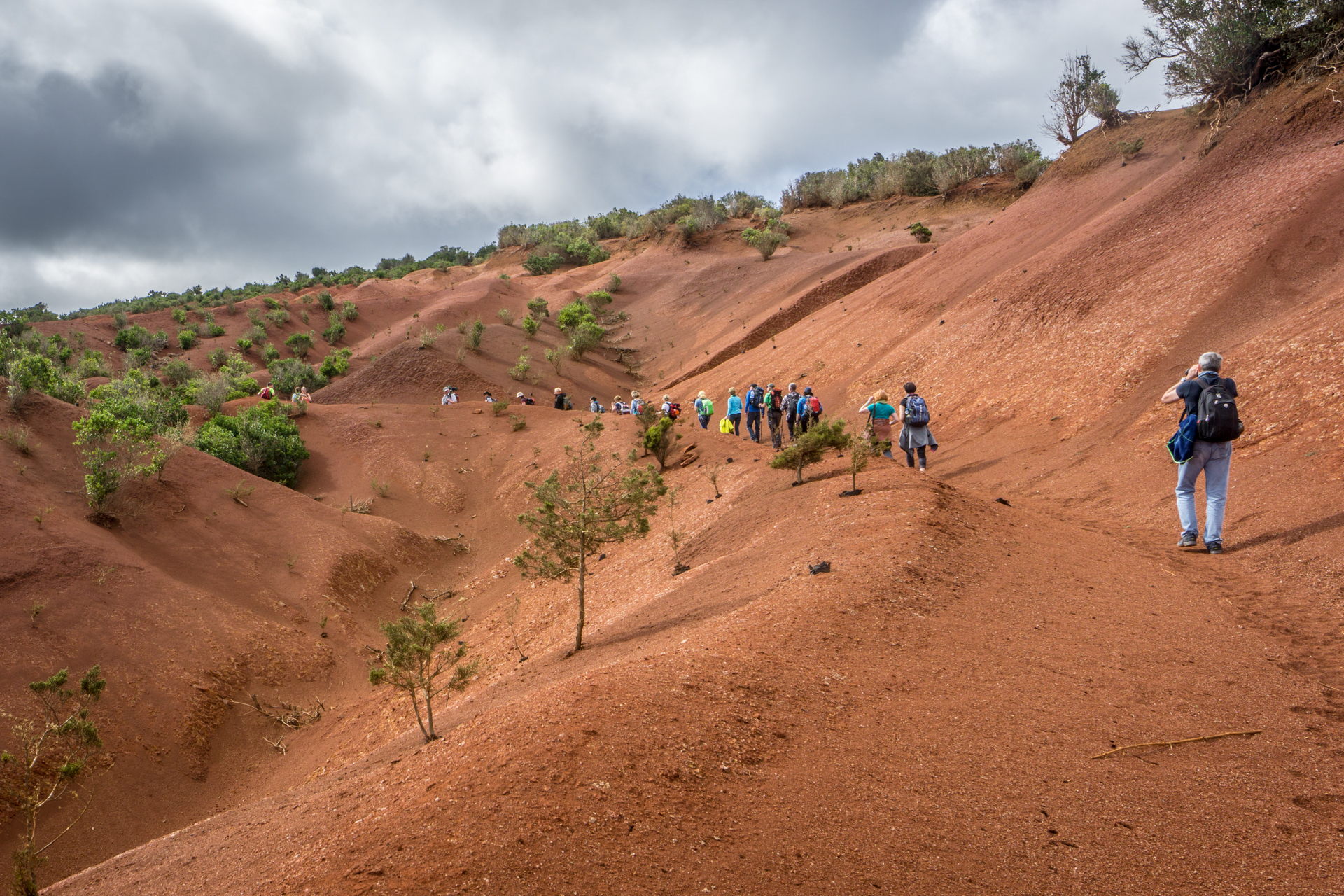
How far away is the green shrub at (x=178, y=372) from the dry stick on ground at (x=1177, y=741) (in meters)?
40.3

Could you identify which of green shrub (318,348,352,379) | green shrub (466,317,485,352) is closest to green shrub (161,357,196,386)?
green shrub (318,348,352,379)

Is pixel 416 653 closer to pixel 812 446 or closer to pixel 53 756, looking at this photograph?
pixel 53 756

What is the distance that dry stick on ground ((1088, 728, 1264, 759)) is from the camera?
3.98m

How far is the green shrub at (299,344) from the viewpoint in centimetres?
4484

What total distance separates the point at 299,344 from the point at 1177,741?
49.8 meters

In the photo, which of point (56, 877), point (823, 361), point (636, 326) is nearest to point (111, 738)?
point (56, 877)

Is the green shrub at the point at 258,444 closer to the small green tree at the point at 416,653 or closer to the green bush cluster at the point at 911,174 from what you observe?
the small green tree at the point at 416,653

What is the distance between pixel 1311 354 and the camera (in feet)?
34.8

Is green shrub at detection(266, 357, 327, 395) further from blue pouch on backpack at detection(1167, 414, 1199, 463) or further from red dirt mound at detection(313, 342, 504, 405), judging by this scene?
blue pouch on backpack at detection(1167, 414, 1199, 463)

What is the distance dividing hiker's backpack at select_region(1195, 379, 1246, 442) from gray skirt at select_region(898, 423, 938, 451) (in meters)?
4.89

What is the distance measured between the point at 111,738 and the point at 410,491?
35.9ft

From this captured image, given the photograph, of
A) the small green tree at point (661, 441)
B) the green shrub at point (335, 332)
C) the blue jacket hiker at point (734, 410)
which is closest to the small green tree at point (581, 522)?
Result: the small green tree at point (661, 441)

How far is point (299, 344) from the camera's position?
45.0 meters

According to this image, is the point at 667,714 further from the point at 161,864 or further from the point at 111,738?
the point at 111,738
